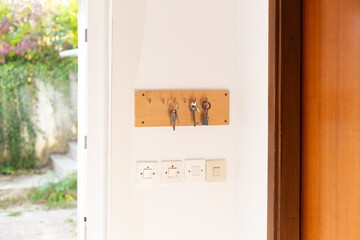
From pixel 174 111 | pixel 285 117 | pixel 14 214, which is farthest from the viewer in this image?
pixel 14 214

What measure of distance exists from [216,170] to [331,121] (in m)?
0.46

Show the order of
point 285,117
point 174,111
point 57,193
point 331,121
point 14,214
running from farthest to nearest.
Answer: point 57,193, point 14,214, point 174,111, point 285,117, point 331,121

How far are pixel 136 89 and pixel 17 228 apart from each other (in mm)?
1813

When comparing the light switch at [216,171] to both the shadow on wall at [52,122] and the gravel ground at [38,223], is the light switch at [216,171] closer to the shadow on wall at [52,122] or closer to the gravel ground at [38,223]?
the gravel ground at [38,223]

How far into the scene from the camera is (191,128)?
1.30 meters

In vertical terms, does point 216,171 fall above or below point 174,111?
below

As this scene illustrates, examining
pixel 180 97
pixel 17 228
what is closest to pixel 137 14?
pixel 180 97

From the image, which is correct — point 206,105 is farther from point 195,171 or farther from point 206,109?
point 195,171

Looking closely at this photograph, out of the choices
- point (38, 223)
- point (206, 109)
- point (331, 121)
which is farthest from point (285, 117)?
point (38, 223)

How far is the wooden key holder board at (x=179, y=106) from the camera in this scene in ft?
4.09

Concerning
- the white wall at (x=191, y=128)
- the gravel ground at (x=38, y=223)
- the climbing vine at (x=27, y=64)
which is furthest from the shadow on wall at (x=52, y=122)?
the white wall at (x=191, y=128)

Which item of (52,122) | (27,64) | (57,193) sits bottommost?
(57,193)

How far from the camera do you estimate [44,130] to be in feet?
9.98

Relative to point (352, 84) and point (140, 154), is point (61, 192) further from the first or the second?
point (352, 84)
